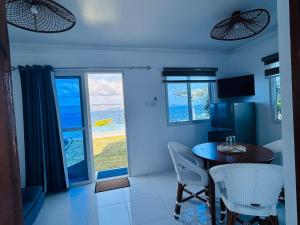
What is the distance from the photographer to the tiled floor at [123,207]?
7.23 feet

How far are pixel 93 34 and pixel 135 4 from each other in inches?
39.0

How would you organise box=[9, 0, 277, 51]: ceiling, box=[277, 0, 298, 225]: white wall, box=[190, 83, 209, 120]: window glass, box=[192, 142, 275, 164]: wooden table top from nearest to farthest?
box=[277, 0, 298, 225]: white wall
box=[192, 142, 275, 164]: wooden table top
box=[9, 0, 277, 51]: ceiling
box=[190, 83, 209, 120]: window glass

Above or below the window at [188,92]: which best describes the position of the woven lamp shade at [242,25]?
above

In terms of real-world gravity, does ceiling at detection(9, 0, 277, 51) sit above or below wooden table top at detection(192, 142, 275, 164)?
above

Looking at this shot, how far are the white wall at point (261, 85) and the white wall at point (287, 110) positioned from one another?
2.88m

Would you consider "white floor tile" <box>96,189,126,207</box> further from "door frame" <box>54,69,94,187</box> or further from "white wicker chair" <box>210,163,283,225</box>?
"white wicker chair" <box>210,163,283,225</box>

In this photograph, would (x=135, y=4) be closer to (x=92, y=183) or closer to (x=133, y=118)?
(x=133, y=118)

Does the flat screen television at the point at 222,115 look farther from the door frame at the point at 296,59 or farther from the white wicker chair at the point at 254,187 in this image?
the door frame at the point at 296,59

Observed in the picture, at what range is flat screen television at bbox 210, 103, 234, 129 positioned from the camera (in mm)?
3396

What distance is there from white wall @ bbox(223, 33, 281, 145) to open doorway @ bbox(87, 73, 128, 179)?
8.54 feet

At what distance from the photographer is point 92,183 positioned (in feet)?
11.1

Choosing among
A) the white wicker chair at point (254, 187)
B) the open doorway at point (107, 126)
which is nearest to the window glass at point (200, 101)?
the open doorway at point (107, 126)

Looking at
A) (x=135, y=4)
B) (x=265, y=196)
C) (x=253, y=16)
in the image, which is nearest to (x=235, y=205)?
(x=265, y=196)

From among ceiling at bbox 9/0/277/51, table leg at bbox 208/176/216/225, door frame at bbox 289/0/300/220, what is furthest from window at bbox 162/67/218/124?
door frame at bbox 289/0/300/220
